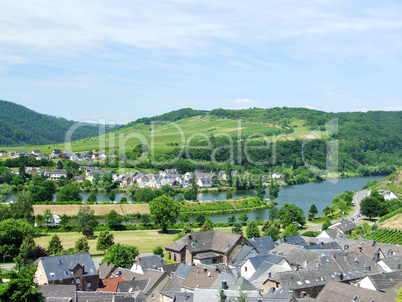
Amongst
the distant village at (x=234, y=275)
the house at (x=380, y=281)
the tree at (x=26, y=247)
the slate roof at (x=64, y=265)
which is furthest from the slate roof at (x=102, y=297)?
the house at (x=380, y=281)

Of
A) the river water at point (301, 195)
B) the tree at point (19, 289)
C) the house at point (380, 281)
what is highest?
the tree at point (19, 289)

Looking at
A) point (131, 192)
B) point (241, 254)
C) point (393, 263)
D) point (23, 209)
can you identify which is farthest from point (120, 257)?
point (131, 192)

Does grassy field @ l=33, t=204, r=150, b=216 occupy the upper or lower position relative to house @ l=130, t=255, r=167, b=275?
lower

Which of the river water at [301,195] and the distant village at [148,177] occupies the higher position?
the distant village at [148,177]

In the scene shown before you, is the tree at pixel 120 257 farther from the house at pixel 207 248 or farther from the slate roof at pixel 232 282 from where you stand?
the slate roof at pixel 232 282

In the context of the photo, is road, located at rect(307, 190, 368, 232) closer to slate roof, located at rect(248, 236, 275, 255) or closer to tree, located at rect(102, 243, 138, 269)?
slate roof, located at rect(248, 236, 275, 255)

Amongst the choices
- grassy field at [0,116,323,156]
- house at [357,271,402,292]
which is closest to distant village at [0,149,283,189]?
grassy field at [0,116,323,156]
